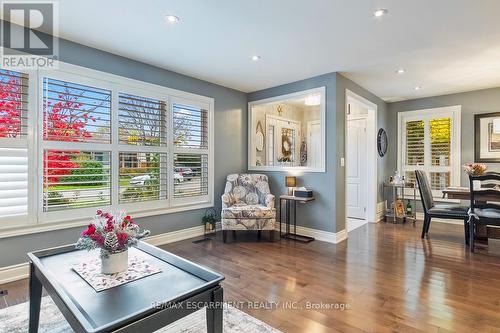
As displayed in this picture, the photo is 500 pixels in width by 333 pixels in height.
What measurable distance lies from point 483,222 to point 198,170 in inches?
158

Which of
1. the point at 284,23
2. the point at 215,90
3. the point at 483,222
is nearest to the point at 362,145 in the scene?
the point at 483,222

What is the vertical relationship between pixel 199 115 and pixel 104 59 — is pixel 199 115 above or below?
below

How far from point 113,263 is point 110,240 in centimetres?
15

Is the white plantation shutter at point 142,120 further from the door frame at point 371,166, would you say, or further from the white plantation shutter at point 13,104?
the door frame at point 371,166

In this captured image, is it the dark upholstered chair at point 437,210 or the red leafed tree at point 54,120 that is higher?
the red leafed tree at point 54,120

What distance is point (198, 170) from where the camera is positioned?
14.4 ft

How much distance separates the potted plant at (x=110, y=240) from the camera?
1569mm

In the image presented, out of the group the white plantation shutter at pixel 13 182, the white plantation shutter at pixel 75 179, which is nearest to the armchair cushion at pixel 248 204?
the white plantation shutter at pixel 75 179

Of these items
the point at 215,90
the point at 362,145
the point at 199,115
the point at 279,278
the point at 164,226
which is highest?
the point at 215,90

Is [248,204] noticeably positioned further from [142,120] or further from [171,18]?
[171,18]

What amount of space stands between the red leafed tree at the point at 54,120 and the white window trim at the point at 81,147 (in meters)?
0.08

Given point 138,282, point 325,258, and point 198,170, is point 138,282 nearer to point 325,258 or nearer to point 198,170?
point 325,258

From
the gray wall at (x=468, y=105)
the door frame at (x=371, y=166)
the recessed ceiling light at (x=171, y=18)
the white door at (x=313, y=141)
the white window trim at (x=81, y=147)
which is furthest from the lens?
the white door at (x=313, y=141)

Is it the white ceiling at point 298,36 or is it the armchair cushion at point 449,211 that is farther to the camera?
the armchair cushion at point 449,211
